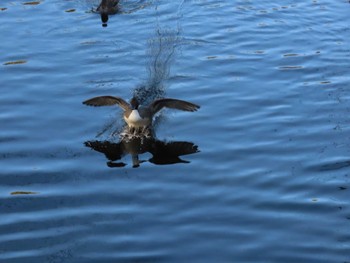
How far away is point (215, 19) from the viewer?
18.8 m

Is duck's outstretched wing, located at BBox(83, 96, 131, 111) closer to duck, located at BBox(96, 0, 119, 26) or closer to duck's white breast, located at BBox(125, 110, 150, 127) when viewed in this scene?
duck's white breast, located at BBox(125, 110, 150, 127)

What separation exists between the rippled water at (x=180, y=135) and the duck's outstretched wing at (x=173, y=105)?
277mm

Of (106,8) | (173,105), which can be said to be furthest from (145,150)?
(106,8)

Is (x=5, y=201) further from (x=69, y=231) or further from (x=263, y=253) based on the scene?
(x=263, y=253)

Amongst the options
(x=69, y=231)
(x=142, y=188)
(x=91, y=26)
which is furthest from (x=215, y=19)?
(x=69, y=231)

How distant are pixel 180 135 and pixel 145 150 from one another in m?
0.60

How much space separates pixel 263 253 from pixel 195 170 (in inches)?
94.2

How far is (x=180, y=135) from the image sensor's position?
43.3ft

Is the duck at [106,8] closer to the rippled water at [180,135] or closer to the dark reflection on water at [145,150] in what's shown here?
the rippled water at [180,135]

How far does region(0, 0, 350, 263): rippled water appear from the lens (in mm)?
10430

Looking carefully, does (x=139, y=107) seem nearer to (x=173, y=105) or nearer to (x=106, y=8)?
(x=173, y=105)

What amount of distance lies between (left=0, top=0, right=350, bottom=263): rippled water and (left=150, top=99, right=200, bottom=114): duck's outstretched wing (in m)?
0.28

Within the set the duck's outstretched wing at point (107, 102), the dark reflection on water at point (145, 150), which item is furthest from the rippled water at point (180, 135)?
the duck's outstretched wing at point (107, 102)

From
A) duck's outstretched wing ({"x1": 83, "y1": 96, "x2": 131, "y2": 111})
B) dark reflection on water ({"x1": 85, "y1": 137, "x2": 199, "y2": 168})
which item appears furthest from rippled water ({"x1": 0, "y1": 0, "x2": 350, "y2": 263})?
duck's outstretched wing ({"x1": 83, "y1": 96, "x2": 131, "y2": 111})
